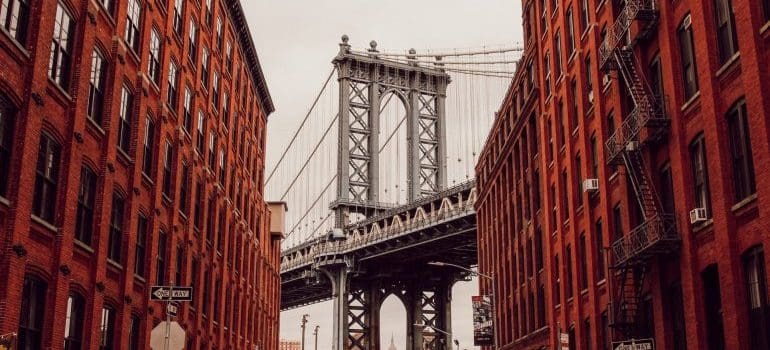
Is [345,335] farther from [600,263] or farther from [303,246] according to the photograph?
[600,263]

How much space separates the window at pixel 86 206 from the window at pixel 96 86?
5.46ft

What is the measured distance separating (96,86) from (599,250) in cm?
1869

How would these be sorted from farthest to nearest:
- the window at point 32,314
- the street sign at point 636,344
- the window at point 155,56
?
the window at point 155,56
the street sign at point 636,344
the window at point 32,314

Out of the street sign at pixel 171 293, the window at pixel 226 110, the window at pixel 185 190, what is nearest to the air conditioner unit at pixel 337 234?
the window at pixel 226 110

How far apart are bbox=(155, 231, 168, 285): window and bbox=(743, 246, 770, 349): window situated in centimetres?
2028

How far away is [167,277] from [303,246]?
7379cm

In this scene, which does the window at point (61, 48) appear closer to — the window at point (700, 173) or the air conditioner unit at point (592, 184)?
the window at point (700, 173)

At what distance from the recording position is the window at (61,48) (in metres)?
22.9

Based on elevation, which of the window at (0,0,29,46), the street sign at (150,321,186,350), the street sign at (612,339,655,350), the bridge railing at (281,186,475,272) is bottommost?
the street sign at (150,321,186,350)

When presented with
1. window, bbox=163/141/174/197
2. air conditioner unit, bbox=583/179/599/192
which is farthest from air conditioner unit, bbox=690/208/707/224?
window, bbox=163/141/174/197

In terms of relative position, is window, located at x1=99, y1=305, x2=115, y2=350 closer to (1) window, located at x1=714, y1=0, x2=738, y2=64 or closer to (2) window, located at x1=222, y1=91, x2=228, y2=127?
(1) window, located at x1=714, y1=0, x2=738, y2=64

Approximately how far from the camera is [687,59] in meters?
25.6

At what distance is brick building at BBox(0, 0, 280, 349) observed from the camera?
20750 millimetres

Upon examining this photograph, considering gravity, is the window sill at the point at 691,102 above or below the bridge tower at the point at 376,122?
below
